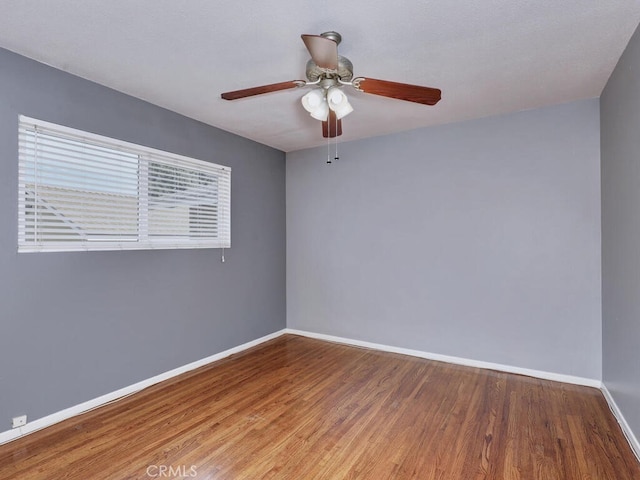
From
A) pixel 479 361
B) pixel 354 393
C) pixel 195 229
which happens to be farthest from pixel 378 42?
A: pixel 479 361

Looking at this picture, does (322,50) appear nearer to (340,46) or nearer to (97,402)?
(340,46)

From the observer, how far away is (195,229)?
10.8 ft

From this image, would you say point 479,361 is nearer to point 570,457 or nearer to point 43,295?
point 570,457

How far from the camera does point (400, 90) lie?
188cm

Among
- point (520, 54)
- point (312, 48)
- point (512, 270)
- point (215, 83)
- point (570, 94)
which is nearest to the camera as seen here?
point (312, 48)

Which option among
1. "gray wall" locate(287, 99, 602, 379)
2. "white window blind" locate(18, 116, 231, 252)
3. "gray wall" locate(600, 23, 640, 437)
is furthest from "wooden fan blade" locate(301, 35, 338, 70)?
"white window blind" locate(18, 116, 231, 252)

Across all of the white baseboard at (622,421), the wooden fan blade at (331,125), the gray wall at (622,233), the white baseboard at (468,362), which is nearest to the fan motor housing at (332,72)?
the wooden fan blade at (331,125)

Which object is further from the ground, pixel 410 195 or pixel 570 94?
pixel 570 94

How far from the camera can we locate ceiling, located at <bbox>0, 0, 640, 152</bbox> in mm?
1715

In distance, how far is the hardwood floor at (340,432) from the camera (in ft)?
5.98

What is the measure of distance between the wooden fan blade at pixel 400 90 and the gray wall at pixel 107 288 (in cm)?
201

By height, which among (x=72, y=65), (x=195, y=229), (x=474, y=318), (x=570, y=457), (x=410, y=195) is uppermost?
(x=72, y=65)

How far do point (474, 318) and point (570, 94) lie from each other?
7.02 feet

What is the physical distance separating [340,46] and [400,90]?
50cm
